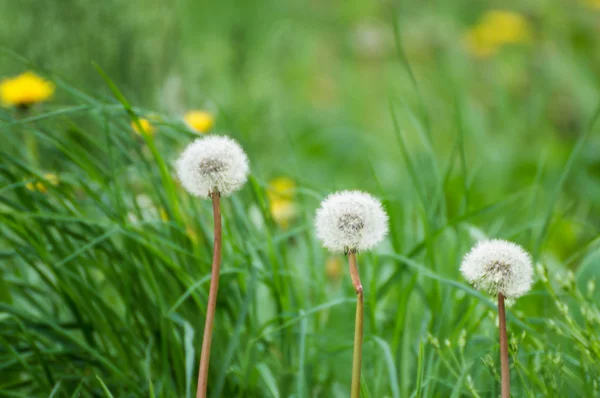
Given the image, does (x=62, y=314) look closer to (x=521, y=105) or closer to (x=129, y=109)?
(x=129, y=109)

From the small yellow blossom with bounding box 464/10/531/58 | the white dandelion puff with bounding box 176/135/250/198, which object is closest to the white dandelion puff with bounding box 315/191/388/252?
the white dandelion puff with bounding box 176/135/250/198

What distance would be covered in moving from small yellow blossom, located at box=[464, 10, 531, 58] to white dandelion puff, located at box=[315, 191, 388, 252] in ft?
10.9

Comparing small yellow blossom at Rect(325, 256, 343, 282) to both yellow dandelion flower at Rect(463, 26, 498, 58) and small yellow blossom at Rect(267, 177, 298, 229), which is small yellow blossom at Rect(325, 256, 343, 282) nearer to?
small yellow blossom at Rect(267, 177, 298, 229)

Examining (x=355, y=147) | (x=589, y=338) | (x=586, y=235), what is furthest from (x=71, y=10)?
(x=589, y=338)

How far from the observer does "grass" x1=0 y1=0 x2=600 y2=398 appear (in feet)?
4.11

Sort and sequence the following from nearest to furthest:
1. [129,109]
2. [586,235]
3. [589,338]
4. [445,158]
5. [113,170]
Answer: [589,338], [129,109], [113,170], [586,235], [445,158]

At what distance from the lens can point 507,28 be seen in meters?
4.02

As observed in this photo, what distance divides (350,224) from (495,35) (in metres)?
3.42

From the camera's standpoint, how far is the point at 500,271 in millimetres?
826

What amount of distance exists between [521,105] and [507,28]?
1.66ft

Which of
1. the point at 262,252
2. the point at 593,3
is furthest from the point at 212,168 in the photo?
the point at 593,3

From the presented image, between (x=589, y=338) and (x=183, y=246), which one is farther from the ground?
(x=183, y=246)

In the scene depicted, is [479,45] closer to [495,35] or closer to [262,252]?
[495,35]

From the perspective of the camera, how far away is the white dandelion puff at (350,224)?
832mm
